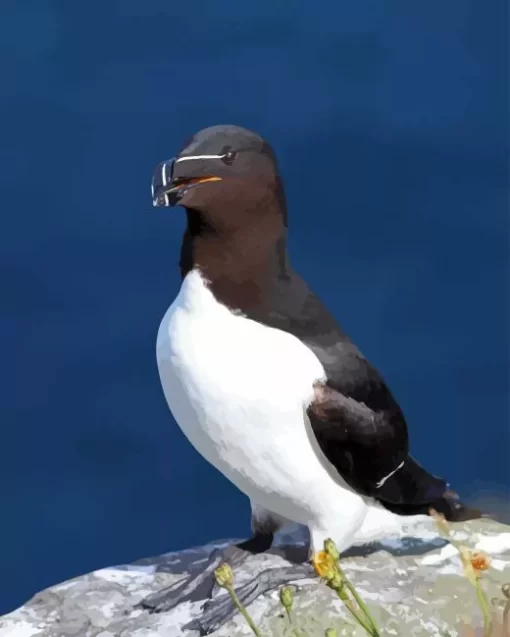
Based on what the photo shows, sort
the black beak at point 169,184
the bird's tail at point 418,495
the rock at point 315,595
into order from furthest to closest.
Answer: the bird's tail at point 418,495
the rock at point 315,595
the black beak at point 169,184

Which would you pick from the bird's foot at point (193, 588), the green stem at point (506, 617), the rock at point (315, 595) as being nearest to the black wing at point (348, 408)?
the rock at point (315, 595)

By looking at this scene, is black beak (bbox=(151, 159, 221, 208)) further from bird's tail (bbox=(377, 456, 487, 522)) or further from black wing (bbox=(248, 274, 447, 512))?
bird's tail (bbox=(377, 456, 487, 522))

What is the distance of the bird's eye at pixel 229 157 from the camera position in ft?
5.15

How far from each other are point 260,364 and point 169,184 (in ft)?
0.93

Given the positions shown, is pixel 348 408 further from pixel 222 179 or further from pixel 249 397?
pixel 222 179

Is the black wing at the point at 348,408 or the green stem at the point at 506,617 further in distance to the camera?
the black wing at the point at 348,408

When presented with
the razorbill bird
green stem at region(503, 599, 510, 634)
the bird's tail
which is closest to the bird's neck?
the razorbill bird

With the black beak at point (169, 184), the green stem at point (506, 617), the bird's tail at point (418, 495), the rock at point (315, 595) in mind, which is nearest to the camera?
the green stem at point (506, 617)

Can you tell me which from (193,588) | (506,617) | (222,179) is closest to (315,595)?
(193,588)

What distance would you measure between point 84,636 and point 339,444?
0.51 m

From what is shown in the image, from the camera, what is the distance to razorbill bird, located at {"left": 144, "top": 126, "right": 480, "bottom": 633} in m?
1.58

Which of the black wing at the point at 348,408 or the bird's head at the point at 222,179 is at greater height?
the bird's head at the point at 222,179

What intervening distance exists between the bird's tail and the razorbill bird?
0.06ft

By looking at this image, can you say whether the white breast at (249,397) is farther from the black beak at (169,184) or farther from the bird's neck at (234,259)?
the black beak at (169,184)
